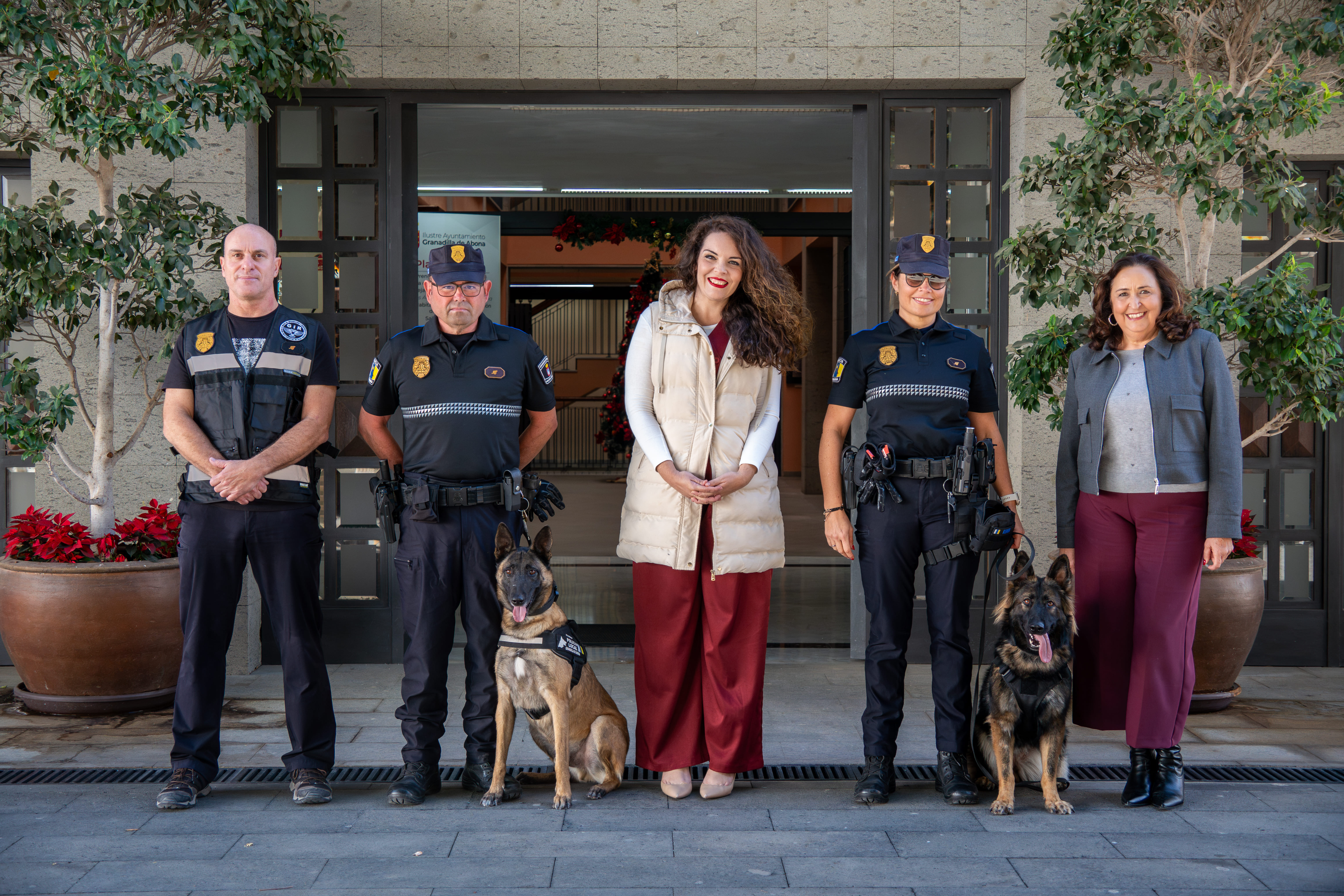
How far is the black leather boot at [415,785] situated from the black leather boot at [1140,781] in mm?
2229

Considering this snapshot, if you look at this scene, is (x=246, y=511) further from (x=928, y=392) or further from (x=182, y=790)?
(x=928, y=392)

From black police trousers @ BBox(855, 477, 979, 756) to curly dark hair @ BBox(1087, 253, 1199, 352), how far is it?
Result: 0.80 meters

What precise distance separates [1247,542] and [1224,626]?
0.45 m

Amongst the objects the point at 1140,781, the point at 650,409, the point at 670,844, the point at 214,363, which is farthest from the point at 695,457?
the point at 1140,781

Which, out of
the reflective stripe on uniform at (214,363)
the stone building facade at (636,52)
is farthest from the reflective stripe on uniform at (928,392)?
the stone building facade at (636,52)

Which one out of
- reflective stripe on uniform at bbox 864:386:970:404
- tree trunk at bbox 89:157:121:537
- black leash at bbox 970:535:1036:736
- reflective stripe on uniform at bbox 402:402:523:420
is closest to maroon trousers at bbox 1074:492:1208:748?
black leash at bbox 970:535:1036:736

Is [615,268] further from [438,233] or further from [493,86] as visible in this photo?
[493,86]

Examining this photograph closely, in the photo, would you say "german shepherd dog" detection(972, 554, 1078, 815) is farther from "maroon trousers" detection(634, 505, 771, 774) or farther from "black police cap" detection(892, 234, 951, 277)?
"black police cap" detection(892, 234, 951, 277)

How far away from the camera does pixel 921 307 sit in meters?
3.67

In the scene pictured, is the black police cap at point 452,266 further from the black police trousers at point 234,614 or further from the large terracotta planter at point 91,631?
the large terracotta planter at point 91,631

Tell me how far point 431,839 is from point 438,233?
4625 mm

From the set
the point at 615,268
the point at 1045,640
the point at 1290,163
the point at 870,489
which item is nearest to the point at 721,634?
the point at 870,489

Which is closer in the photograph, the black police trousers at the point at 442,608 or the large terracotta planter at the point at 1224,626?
the black police trousers at the point at 442,608

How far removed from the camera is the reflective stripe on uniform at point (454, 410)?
3586mm
